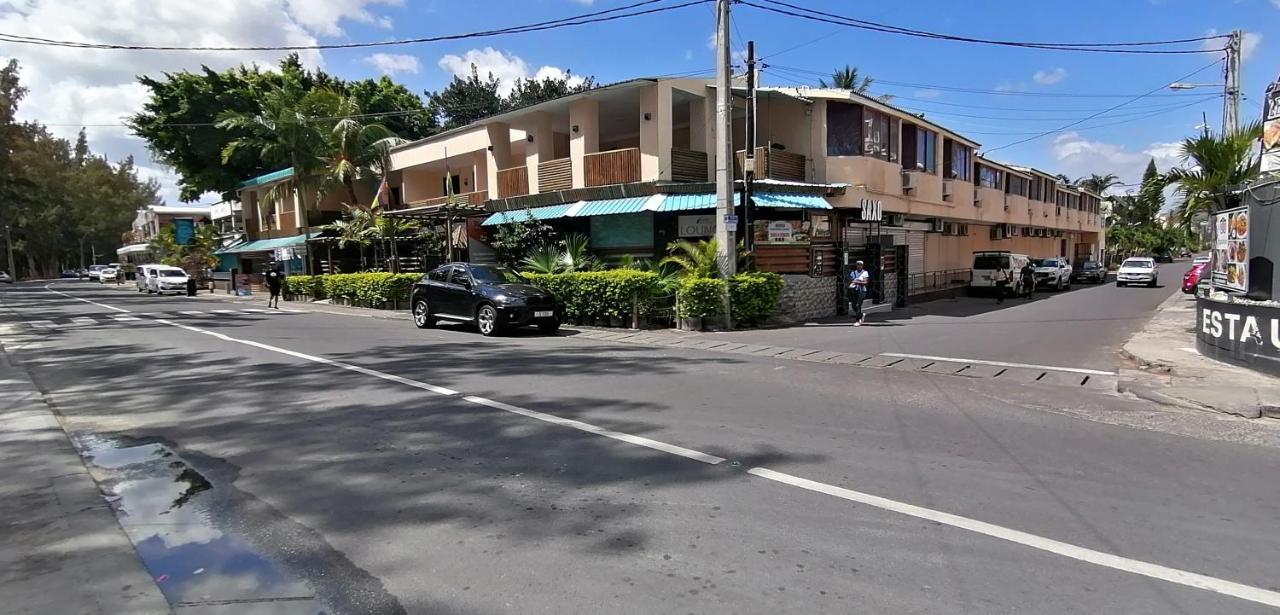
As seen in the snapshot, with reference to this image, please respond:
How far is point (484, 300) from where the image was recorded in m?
15.0

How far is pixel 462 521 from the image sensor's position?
4164 millimetres

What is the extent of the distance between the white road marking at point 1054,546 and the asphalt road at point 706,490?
2cm

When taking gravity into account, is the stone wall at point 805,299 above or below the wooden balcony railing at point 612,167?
below

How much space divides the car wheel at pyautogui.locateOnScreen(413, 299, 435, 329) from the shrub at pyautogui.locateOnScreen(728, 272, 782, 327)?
7.53m

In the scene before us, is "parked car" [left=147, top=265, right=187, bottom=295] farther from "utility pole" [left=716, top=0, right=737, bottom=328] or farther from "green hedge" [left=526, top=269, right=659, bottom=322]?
"utility pole" [left=716, top=0, right=737, bottom=328]

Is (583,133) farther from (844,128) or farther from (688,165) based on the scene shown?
(844,128)

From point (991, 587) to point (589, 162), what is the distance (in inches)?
701

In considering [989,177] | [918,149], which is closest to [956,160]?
[918,149]

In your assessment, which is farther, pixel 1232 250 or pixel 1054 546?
pixel 1232 250

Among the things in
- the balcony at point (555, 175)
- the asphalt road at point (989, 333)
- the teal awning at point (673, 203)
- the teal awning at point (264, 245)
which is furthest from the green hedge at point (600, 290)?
the teal awning at point (264, 245)

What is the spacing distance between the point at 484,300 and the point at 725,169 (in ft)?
21.1

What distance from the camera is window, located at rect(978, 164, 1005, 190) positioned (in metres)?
29.9

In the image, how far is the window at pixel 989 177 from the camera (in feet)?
98.1

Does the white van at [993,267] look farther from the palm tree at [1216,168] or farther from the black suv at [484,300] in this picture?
the black suv at [484,300]
